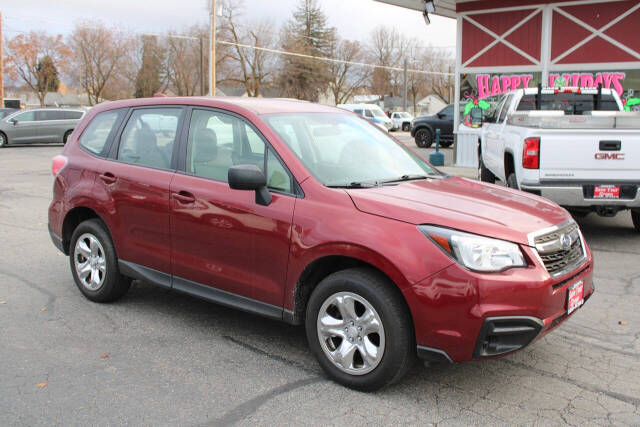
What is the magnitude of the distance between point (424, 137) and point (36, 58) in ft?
176

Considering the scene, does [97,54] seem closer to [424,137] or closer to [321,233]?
[424,137]

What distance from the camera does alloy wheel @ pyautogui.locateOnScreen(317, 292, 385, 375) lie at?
3602mm

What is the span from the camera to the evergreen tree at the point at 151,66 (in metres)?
60.8

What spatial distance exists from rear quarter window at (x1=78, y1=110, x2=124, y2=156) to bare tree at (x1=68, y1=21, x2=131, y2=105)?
200ft

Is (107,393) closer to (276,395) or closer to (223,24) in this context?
(276,395)

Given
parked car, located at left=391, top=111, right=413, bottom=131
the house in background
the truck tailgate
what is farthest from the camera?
the house in background

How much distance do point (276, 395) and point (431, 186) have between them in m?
1.72

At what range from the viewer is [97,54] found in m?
62.8

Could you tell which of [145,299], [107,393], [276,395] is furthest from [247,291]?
[145,299]

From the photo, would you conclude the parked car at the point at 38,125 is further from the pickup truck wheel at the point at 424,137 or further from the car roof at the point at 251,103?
the car roof at the point at 251,103

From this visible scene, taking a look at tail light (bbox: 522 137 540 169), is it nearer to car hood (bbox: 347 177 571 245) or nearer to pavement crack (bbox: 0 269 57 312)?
car hood (bbox: 347 177 571 245)

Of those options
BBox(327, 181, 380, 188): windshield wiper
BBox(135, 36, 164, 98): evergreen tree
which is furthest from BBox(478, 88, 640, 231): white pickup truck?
BBox(135, 36, 164, 98): evergreen tree

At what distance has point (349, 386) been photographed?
12.3 ft

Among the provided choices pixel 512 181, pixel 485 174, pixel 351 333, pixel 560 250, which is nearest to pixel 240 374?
pixel 351 333
